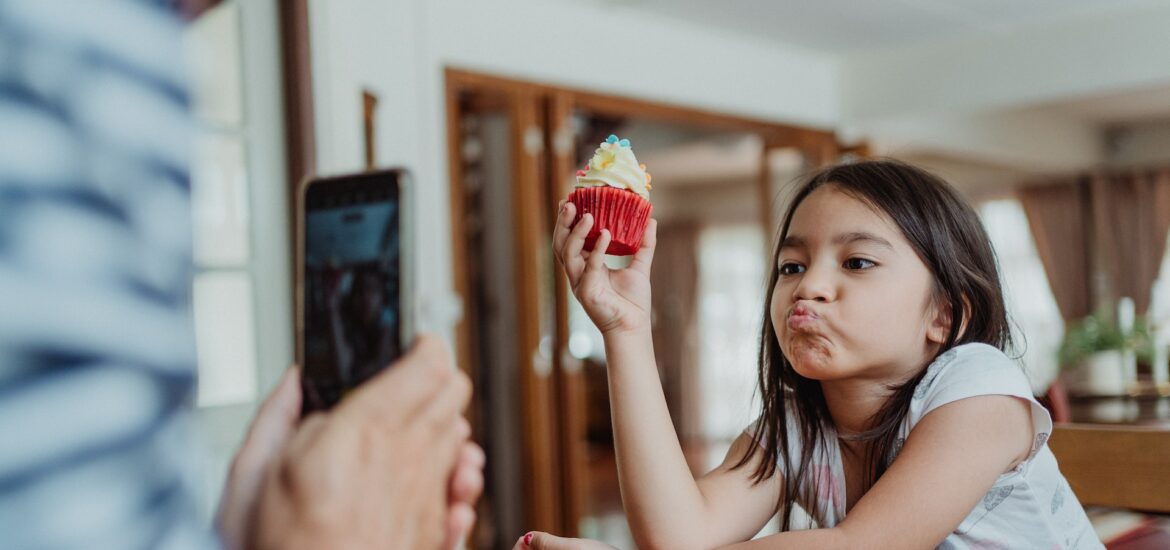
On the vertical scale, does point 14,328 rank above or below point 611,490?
above

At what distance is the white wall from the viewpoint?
9.23ft

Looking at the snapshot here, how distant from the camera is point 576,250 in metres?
0.92

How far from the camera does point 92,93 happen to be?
0.40m

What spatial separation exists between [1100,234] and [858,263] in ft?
26.8

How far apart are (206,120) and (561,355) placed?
2480mm

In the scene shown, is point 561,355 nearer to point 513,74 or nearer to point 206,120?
point 513,74

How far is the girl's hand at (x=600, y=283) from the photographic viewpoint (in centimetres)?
91

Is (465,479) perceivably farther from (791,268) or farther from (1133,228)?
(1133,228)

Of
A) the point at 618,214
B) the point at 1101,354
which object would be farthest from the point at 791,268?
the point at 1101,354

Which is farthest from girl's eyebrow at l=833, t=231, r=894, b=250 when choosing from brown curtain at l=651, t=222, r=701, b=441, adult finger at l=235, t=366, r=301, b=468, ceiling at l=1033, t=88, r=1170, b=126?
brown curtain at l=651, t=222, r=701, b=441

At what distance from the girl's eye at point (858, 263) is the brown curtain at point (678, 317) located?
29.4ft

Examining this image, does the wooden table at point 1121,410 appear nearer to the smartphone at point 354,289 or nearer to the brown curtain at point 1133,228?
the smartphone at point 354,289

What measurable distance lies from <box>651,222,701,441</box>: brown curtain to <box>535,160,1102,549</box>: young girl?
29.0 feet

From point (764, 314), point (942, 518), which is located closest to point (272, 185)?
point (764, 314)
